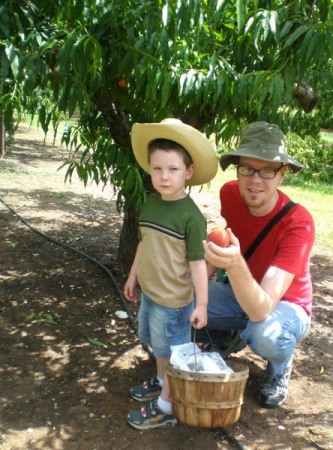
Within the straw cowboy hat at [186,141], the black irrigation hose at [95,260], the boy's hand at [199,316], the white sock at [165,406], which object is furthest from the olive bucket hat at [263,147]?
the black irrigation hose at [95,260]

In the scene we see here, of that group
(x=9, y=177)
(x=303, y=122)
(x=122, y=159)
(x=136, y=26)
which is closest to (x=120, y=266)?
Result: (x=122, y=159)

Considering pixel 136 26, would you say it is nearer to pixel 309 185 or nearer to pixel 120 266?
pixel 120 266

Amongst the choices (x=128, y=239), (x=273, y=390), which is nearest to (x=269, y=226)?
(x=273, y=390)

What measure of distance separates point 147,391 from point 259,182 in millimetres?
1273

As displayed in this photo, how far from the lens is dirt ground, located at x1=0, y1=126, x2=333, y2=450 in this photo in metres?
→ 2.46

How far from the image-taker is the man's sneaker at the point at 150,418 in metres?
2.49

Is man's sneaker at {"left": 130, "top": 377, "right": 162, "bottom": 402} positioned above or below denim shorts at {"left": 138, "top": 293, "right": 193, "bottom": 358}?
below

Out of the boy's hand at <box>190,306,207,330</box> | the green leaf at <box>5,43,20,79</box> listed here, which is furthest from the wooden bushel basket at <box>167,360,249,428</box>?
the green leaf at <box>5,43,20,79</box>

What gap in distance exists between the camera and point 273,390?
2.73 meters

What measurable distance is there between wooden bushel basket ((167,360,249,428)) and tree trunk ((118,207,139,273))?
1984 mm

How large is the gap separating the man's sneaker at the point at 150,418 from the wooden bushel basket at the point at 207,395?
0.29m

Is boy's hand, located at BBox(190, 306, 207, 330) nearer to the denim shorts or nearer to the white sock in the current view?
the denim shorts

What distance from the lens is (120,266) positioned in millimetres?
4371

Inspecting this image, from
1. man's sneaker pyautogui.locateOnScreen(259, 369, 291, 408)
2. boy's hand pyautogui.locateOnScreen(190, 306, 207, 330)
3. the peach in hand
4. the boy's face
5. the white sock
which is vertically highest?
the boy's face
